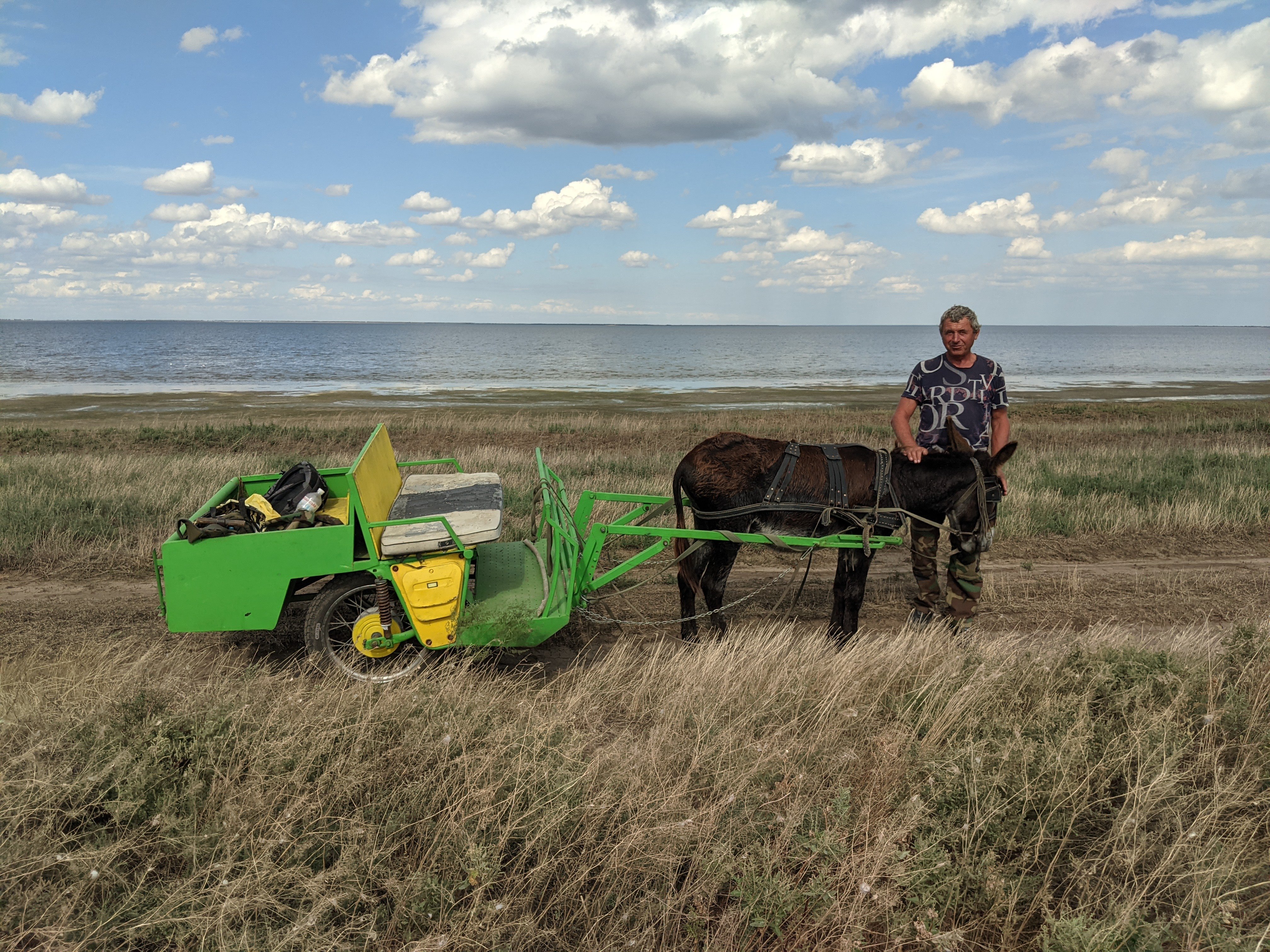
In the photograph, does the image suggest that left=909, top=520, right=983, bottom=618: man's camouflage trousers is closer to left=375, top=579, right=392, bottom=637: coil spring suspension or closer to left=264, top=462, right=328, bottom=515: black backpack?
left=375, top=579, right=392, bottom=637: coil spring suspension

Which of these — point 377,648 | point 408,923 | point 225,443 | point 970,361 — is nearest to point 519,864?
point 408,923

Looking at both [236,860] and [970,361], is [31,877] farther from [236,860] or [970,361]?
[970,361]

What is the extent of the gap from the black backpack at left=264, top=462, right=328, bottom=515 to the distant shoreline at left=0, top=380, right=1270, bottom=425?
72.6 ft

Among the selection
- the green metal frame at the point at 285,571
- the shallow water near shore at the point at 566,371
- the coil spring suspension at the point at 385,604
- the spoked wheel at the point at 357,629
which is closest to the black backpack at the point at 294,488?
the green metal frame at the point at 285,571

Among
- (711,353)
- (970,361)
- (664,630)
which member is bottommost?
(664,630)

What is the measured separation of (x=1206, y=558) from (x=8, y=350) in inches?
4224

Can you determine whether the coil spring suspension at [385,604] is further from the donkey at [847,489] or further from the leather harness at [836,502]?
the leather harness at [836,502]

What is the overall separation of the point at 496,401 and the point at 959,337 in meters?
32.5

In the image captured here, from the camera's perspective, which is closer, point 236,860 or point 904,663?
point 236,860

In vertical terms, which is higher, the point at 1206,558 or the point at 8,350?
the point at 8,350

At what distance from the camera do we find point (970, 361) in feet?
20.2

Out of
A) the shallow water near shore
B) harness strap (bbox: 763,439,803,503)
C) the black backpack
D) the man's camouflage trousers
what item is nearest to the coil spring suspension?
the black backpack

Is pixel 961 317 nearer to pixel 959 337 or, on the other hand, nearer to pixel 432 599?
pixel 959 337

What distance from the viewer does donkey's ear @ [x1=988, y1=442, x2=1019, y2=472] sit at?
5645mm
